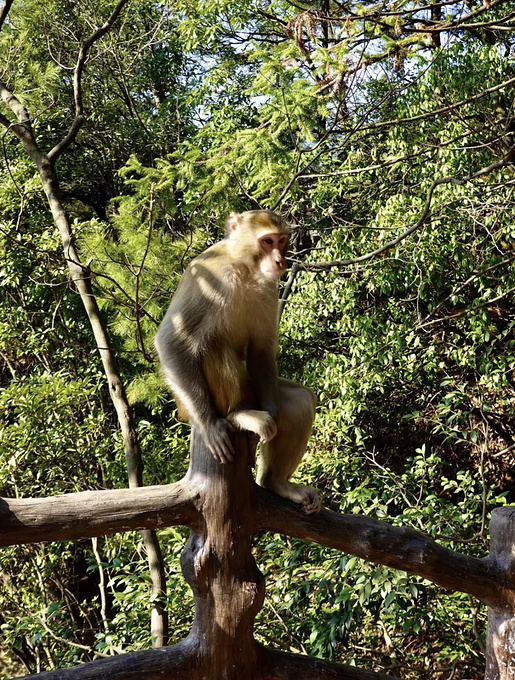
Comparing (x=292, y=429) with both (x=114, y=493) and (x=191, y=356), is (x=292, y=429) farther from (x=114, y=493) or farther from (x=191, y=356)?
(x=114, y=493)

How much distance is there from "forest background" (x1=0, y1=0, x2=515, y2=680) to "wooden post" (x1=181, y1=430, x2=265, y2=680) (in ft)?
5.81

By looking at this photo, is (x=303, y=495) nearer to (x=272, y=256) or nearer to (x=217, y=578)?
(x=217, y=578)

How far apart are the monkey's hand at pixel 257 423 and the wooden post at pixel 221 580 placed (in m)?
0.19

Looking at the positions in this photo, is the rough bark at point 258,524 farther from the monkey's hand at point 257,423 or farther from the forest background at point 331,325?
the forest background at point 331,325

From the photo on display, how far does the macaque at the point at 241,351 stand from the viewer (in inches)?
107

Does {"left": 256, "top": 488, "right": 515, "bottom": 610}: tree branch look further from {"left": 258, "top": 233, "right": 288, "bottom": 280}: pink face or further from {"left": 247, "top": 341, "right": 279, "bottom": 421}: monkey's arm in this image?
Answer: {"left": 258, "top": 233, "right": 288, "bottom": 280}: pink face

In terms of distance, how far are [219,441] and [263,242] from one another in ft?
3.13

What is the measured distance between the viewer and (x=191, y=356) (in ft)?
9.11

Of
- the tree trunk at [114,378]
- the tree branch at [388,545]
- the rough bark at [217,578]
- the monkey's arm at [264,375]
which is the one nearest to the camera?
the rough bark at [217,578]

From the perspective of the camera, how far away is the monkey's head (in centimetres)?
300

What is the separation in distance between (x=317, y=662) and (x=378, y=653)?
98.6 inches

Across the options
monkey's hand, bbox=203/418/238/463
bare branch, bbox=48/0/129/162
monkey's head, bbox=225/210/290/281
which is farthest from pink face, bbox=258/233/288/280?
bare branch, bbox=48/0/129/162

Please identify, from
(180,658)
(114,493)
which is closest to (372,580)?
(180,658)

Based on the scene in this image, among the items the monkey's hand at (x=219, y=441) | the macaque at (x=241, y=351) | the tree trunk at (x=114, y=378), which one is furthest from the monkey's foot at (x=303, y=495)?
the tree trunk at (x=114, y=378)
